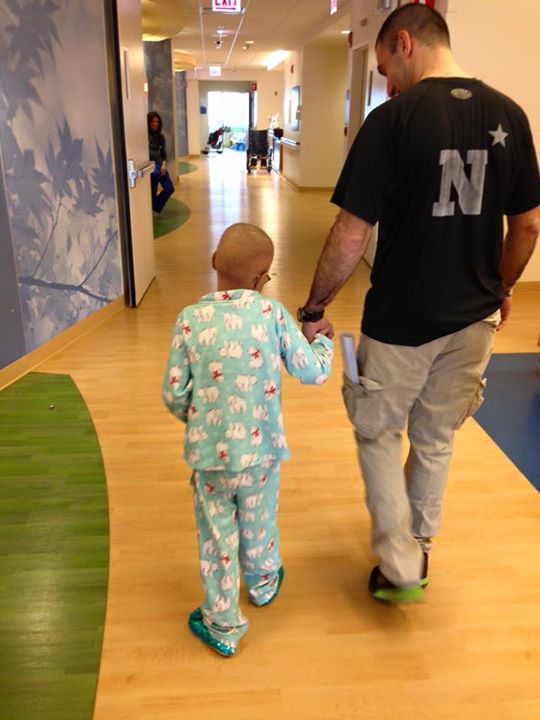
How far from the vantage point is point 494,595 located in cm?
198

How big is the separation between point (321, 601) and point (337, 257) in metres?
1.13

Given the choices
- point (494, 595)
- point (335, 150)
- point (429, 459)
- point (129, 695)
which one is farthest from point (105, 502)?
point (335, 150)

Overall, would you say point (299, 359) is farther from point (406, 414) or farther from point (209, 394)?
point (406, 414)

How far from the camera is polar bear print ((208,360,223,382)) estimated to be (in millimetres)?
1436

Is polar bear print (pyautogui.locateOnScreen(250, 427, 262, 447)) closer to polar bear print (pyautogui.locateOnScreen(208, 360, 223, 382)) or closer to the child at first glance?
the child

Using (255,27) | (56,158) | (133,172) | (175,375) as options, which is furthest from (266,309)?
(255,27)

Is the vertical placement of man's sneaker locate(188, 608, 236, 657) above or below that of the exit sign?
below

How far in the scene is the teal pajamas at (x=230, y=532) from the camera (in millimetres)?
1580

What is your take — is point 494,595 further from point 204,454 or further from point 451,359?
point 204,454

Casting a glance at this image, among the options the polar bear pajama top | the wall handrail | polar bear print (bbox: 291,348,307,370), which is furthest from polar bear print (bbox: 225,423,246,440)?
the wall handrail

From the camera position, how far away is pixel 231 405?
57.8 inches

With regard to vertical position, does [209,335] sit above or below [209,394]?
above

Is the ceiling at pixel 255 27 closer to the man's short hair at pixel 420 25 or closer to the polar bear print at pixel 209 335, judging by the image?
the man's short hair at pixel 420 25

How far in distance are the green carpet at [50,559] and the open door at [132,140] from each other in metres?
1.86
